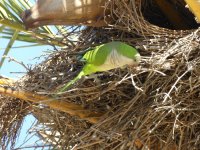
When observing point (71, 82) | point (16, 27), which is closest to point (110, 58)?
point (71, 82)

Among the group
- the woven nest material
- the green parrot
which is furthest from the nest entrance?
the green parrot

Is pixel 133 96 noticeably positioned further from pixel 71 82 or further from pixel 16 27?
pixel 16 27

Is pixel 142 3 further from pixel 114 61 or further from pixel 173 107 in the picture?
pixel 173 107

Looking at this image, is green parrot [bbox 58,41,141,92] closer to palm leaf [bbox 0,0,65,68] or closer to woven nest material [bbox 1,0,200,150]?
woven nest material [bbox 1,0,200,150]

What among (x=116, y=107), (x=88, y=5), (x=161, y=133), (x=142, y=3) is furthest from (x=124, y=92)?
(x=142, y=3)

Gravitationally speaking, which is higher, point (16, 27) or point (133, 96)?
point (16, 27)

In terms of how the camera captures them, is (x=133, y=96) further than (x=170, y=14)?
No

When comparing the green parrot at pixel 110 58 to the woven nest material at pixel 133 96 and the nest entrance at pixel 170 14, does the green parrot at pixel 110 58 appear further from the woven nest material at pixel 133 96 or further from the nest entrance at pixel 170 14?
the nest entrance at pixel 170 14
